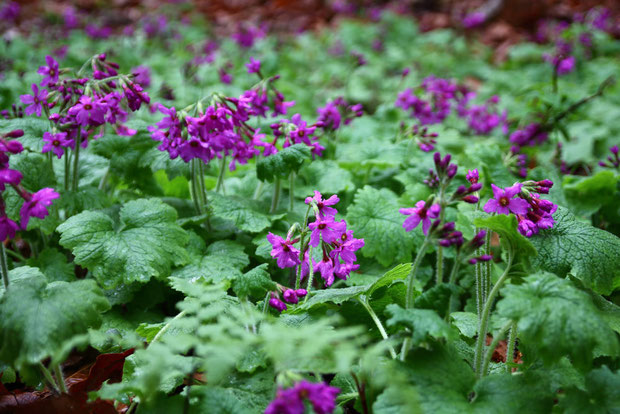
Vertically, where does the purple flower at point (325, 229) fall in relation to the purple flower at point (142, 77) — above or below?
below

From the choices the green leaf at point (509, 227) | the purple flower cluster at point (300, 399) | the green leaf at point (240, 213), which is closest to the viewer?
the purple flower cluster at point (300, 399)

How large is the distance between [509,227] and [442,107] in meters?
2.97

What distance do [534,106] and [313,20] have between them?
718cm

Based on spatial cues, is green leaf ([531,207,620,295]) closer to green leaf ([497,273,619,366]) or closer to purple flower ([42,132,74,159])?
green leaf ([497,273,619,366])

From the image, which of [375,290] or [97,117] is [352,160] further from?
[97,117]

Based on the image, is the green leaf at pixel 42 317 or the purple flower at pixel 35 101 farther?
the purple flower at pixel 35 101

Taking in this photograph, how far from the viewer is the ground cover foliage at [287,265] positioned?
5.69 ft

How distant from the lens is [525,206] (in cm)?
212

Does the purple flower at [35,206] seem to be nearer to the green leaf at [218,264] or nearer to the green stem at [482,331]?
the green leaf at [218,264]

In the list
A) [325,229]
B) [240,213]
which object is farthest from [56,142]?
[325,229]

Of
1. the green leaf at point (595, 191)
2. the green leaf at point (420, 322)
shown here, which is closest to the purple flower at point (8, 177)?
the green leaf at point (420, 322)

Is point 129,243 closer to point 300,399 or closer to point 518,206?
point 300,399

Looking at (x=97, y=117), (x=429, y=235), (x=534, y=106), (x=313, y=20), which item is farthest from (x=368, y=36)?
(x=429, y=235)

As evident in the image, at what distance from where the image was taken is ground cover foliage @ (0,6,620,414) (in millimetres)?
1733
